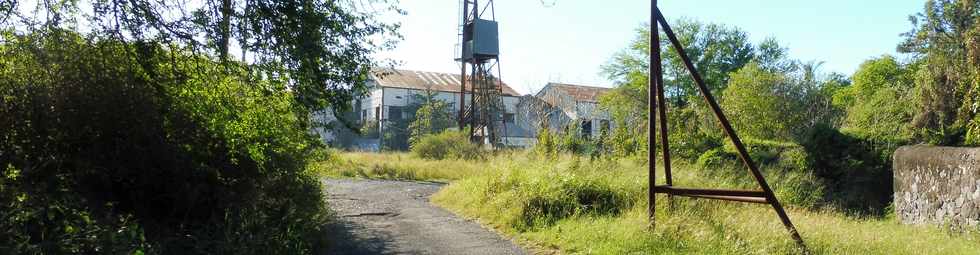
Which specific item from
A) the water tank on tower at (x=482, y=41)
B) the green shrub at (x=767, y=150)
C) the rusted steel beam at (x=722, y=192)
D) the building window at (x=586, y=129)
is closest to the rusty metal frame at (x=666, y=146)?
the rusted steel beam at (x=722, y=192)

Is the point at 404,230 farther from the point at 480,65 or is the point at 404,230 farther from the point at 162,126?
the point at 480,65

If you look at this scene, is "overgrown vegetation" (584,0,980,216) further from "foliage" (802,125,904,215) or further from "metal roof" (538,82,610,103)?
"metal roof" (538,82,610,103)

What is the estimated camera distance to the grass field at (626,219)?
7.77 m

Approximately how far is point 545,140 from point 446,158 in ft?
53.2

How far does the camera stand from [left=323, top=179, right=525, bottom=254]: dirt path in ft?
27.8

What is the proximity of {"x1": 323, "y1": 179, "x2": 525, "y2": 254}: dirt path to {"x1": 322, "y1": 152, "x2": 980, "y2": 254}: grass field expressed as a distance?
50 centimetres

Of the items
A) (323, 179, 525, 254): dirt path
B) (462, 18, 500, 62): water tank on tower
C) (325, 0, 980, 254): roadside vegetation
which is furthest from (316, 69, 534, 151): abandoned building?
(323, 179, 525, 254): dirt path

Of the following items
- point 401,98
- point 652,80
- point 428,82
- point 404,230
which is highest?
point 428,82

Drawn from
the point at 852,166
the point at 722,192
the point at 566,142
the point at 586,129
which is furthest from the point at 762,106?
the point at 722,192

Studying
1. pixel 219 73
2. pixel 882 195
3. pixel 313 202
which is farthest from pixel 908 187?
pixel 219 73

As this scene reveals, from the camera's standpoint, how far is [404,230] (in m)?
10.2

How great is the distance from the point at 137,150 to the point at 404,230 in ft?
14.9

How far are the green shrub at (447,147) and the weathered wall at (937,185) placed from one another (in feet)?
60.6

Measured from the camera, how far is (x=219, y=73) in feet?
24.4
